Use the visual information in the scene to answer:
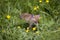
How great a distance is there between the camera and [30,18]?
3576mm

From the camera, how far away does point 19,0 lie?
384 centimetres

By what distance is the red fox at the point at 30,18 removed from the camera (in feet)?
11.5

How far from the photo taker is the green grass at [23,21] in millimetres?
3168

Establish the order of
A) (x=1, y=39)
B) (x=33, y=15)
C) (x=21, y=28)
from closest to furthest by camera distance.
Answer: (x=1, y=39) < (x=21, y=28) < (x=33, y=15)

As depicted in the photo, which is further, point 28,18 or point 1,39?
point 28,18

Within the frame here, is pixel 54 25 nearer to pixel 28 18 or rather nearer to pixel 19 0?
→ pixel 28 18

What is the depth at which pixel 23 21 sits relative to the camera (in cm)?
354

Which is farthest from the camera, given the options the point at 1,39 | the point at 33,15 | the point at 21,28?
the point at 33,15

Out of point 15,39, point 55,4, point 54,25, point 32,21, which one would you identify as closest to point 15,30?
point 15,39

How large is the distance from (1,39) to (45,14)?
0.99 metres

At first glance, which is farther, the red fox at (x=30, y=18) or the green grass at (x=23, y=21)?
the red fox at (x=30, y=18)

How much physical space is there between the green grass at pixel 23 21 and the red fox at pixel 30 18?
0.21 feet

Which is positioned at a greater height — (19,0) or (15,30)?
(19,0)

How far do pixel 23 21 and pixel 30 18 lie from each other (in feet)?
0.42
